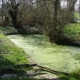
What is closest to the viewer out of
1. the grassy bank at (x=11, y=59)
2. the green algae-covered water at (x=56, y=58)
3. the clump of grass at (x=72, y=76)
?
the clump of grass at (x=72, y=76)

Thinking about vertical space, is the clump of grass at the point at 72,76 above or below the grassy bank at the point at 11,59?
below

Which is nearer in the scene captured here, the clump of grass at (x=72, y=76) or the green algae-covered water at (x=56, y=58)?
the clump of grass at (x=72, y=76)

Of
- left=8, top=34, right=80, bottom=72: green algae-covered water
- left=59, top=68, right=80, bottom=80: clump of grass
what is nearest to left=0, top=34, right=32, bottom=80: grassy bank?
left=8, top=34, right=80, bottom=72: green algae-covered water

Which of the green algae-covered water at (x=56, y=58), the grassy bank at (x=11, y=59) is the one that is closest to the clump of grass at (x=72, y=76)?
the green algae-covered water at (x=56, y=58)

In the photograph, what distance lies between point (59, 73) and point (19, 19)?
55.2 ft

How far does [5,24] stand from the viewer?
24.2 metres

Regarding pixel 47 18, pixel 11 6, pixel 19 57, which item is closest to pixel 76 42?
pixel 47 18

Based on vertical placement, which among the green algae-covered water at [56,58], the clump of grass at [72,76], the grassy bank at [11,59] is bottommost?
the green algae-covered water at [56,58]

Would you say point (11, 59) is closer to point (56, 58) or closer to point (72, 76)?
point (56, 58)

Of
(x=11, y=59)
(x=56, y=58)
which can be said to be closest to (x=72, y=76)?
(x=11, y=59)

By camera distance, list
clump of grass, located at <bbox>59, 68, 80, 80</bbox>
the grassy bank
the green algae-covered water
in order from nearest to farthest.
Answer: clump of grass, located at <bbox>59, 68, 80, 80</bbox>
the grassy bank
the green algae-covered water

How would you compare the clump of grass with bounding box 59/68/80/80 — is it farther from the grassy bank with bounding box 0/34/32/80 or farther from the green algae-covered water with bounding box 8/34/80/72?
the grassy bank with bounding box 0/34/32/80

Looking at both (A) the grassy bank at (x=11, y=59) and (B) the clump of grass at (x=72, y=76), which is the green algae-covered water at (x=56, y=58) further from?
(B) the clump of grass at (x=72, y=76)

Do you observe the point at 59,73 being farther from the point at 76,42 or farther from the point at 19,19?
the point at 19,19
